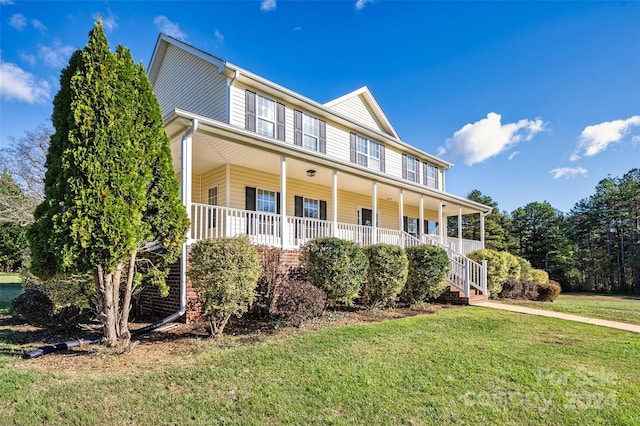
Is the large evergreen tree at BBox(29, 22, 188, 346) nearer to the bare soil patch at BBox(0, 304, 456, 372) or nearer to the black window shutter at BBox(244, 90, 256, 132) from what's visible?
the bare soil patch at BBox(0, 304, 456, 372)

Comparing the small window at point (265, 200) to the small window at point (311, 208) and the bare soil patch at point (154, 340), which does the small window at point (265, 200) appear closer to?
the small window at point (311, 208)

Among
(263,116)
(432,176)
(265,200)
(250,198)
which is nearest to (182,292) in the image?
(250,198)

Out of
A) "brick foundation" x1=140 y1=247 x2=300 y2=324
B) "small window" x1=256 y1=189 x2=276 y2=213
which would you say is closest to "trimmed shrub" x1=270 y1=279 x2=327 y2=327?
"brick foundation" x1=140 y1=247 x2=300 y2=324

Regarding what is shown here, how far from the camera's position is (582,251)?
35.6m

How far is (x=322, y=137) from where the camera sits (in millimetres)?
14469

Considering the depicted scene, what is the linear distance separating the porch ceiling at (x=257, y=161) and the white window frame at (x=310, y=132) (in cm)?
140

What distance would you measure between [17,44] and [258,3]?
866cm

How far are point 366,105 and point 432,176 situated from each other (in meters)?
6.26

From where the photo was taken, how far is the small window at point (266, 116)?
12.3 meters

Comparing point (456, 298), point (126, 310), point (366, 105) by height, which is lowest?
point (456, 298)

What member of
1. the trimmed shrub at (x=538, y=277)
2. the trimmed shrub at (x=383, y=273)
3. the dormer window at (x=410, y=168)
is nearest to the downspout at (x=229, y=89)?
the trimmed shrub at (x=383, y=273)

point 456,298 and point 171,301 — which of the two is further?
point 456,298

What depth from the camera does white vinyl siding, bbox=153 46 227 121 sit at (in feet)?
39.2

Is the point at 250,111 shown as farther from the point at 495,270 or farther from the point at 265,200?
the point at 495,270
